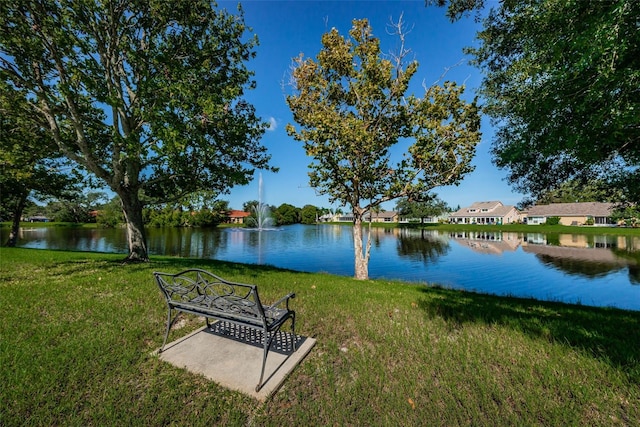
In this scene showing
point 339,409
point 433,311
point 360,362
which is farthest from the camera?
point 433,311

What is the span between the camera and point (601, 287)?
42.3ft

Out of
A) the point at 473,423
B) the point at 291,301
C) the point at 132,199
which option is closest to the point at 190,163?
the point at 132,199

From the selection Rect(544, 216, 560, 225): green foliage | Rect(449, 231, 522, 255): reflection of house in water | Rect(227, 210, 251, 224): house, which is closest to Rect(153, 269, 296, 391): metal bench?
Rect(449, 231, 522, 255): reflection of house in water

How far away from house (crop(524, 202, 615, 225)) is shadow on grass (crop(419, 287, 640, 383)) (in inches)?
2726

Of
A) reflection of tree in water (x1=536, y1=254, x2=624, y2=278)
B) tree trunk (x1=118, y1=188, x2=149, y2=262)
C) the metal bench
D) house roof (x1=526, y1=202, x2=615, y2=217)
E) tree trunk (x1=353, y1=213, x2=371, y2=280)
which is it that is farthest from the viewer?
house roof (x1=526, y1=202, x2=615, y2=217)

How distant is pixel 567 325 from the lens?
4.85 m

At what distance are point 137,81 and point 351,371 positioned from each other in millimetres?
11989

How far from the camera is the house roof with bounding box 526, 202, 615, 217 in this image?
55906 millimetres

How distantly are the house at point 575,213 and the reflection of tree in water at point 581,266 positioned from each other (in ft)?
162

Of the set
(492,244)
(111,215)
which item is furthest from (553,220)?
(111,215)

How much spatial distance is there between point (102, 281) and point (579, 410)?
380 inches

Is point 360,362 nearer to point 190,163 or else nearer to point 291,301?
point 291,301

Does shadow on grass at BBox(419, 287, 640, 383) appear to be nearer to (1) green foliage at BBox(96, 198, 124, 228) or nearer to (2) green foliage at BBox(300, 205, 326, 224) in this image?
(1) green foliage at BBox(96, 198, 124, 228)

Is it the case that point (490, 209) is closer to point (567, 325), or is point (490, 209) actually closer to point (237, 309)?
point (567, 325)
